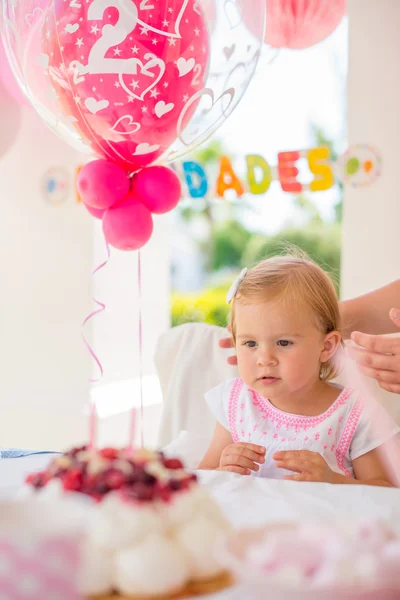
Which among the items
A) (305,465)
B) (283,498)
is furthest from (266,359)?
(283,498)

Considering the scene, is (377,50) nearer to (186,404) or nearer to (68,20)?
(68,20)

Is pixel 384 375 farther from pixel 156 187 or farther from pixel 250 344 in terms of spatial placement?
pixel 156 187

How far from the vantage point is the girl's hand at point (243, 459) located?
1.33 meters

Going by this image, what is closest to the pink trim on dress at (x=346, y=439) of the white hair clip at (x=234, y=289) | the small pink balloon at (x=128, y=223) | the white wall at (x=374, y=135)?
the white hair clip at (x=234, y=289)

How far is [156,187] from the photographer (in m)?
1.95

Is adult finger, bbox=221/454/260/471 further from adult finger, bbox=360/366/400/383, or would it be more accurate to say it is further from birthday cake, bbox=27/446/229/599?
birthday cake, bbox=27/446/229/599

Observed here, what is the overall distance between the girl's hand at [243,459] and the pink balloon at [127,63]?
34.0 inches

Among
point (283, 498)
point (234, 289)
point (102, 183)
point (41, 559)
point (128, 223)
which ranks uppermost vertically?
point (102, 183)

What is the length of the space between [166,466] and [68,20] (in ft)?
4.24

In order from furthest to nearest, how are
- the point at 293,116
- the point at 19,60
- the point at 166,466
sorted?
1. the point at 293,116
2. the point at 19,60
3. the point at 166,466

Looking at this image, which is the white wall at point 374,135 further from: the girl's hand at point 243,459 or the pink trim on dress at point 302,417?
the girl's hand at point 243,459

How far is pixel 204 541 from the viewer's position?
0.66 meters

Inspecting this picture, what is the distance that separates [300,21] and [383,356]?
1.74 meters

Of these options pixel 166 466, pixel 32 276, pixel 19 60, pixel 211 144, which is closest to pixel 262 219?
pixel 211 144
